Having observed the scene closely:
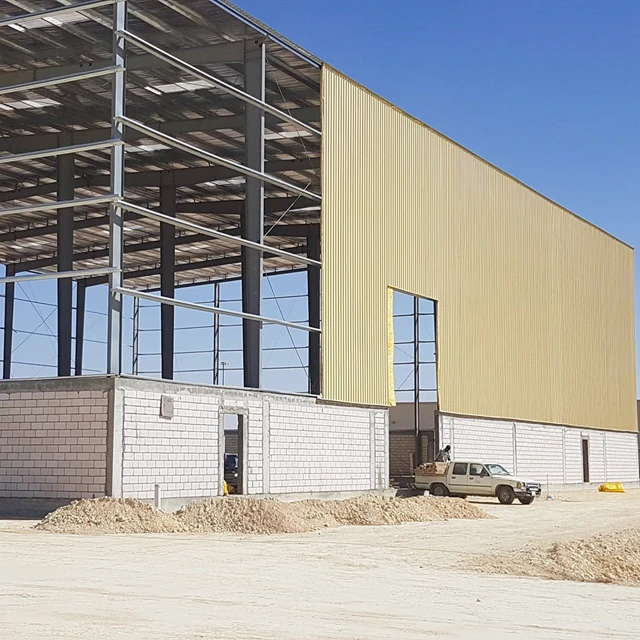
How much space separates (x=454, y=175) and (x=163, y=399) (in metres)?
21.1

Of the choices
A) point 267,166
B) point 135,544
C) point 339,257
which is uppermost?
point 267,166

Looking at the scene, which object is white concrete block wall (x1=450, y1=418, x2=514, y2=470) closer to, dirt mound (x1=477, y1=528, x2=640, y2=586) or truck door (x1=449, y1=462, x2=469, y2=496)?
truck door (x1=449, y1=462, x2=469, y2=496)

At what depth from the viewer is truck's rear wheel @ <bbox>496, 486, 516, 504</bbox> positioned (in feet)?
135

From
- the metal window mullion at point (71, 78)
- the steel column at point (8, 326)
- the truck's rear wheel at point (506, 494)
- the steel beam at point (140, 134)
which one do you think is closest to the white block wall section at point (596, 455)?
the truck's rear wheel at point (506, 494)

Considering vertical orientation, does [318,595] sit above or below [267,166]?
below

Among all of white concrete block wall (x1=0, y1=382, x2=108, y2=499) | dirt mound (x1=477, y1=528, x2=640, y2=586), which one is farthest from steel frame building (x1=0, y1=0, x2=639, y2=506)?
dirt mound (x1=477, y1=528, x2=640, y2=586)

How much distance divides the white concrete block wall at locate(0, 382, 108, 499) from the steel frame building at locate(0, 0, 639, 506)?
58mm

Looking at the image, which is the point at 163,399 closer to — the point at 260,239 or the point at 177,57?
the point at 260,239

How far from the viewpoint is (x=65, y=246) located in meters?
41.2

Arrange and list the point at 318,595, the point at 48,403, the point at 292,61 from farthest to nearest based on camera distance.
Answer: the point at 292,61
the point at 48,403
the point at 318,595

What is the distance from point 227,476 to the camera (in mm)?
40281

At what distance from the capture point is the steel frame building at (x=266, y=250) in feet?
94.9

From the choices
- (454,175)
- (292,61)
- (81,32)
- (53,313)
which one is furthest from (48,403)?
(53,313)

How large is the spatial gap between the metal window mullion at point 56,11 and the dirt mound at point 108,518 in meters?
14.0
